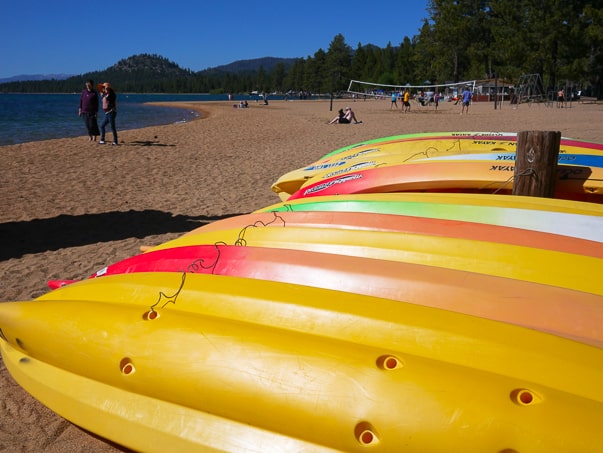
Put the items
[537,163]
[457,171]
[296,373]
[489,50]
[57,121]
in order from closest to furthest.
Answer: [296,373], [537,163], [457,171], [57,121], [489,50]

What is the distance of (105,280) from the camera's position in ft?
9.77

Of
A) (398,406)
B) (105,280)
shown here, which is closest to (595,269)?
(398,406)

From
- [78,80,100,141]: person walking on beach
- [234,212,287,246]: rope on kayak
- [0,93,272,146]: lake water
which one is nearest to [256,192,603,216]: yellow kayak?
[234,212,287,246]: rope on kayak

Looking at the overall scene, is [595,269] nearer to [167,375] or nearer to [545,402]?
[545,402]

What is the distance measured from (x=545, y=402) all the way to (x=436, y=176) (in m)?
2.93

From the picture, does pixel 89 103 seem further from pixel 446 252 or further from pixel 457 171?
pixel 446 252

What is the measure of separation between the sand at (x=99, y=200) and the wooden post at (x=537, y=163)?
134 inches

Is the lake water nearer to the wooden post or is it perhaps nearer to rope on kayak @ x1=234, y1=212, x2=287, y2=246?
rope on kayak @ x1=234, y1=212, x2=287, y2=246

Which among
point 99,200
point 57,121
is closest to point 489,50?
point 57,121

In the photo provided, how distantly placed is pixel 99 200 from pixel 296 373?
6.66 m

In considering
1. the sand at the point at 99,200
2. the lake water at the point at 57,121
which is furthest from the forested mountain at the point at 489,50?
the sand at the point at 99,200

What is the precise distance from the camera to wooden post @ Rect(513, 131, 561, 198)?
12.3ft

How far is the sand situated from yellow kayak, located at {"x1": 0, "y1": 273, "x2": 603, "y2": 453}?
0.44 meters

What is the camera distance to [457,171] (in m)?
4.36
